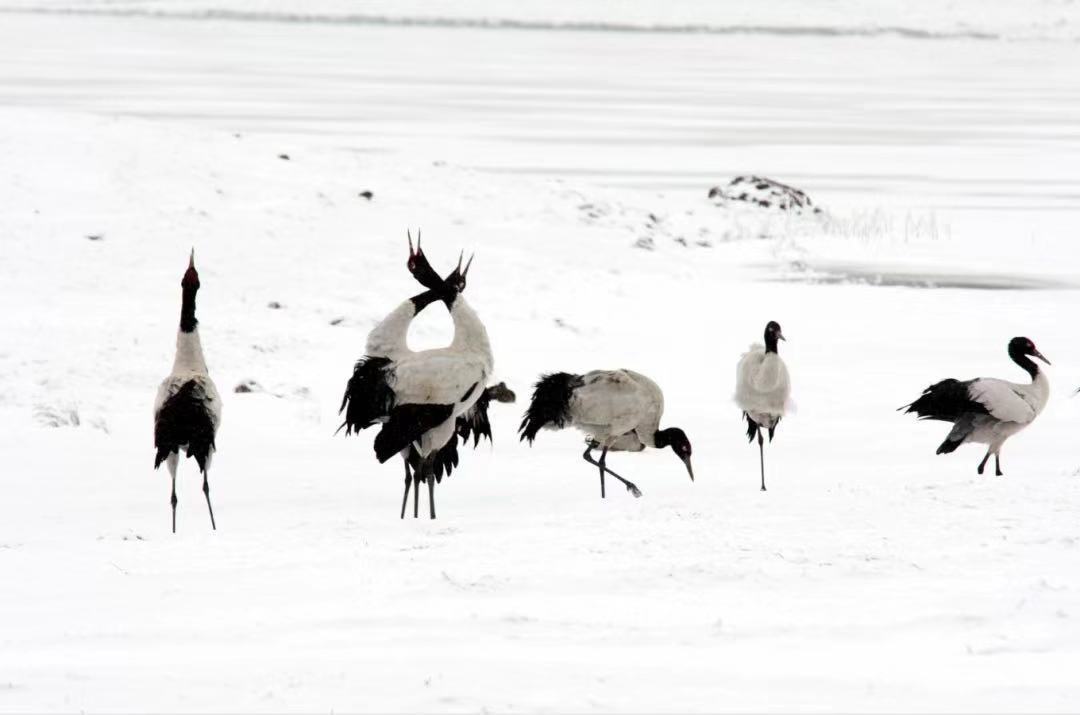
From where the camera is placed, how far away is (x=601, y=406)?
10.1m

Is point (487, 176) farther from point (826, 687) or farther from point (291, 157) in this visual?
point (826, 687)

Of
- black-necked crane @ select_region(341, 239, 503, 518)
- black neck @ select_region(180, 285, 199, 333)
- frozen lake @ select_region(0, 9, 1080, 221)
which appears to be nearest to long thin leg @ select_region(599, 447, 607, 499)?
black-necked crane @ select_region(341, 239, 503, 518)

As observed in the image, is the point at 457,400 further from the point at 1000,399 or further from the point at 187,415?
the point at 1000,399

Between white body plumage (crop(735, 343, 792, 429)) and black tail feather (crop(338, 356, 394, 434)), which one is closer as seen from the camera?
black tail feather (crop(338, 356, 394, 434))

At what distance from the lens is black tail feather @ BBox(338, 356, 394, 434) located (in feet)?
29.8

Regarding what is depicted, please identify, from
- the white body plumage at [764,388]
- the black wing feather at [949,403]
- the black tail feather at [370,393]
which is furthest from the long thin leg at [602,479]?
the black wing feather at [949,403]

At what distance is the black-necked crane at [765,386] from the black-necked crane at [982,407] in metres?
1.05

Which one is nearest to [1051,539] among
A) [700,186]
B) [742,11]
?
[700,186]

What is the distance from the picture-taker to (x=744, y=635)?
6234 millimetres

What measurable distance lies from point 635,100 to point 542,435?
109 ft

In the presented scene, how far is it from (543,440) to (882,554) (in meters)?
5.28

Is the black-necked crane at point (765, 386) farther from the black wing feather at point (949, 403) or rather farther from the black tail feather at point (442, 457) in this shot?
the black tail feather at point (442, 457)

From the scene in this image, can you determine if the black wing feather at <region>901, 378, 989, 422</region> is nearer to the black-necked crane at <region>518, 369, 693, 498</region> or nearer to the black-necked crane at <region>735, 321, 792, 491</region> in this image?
the black-necked crane at <region>735, 321, 792, 491</region>

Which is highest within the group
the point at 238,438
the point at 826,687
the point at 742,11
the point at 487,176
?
the point at 742,11
